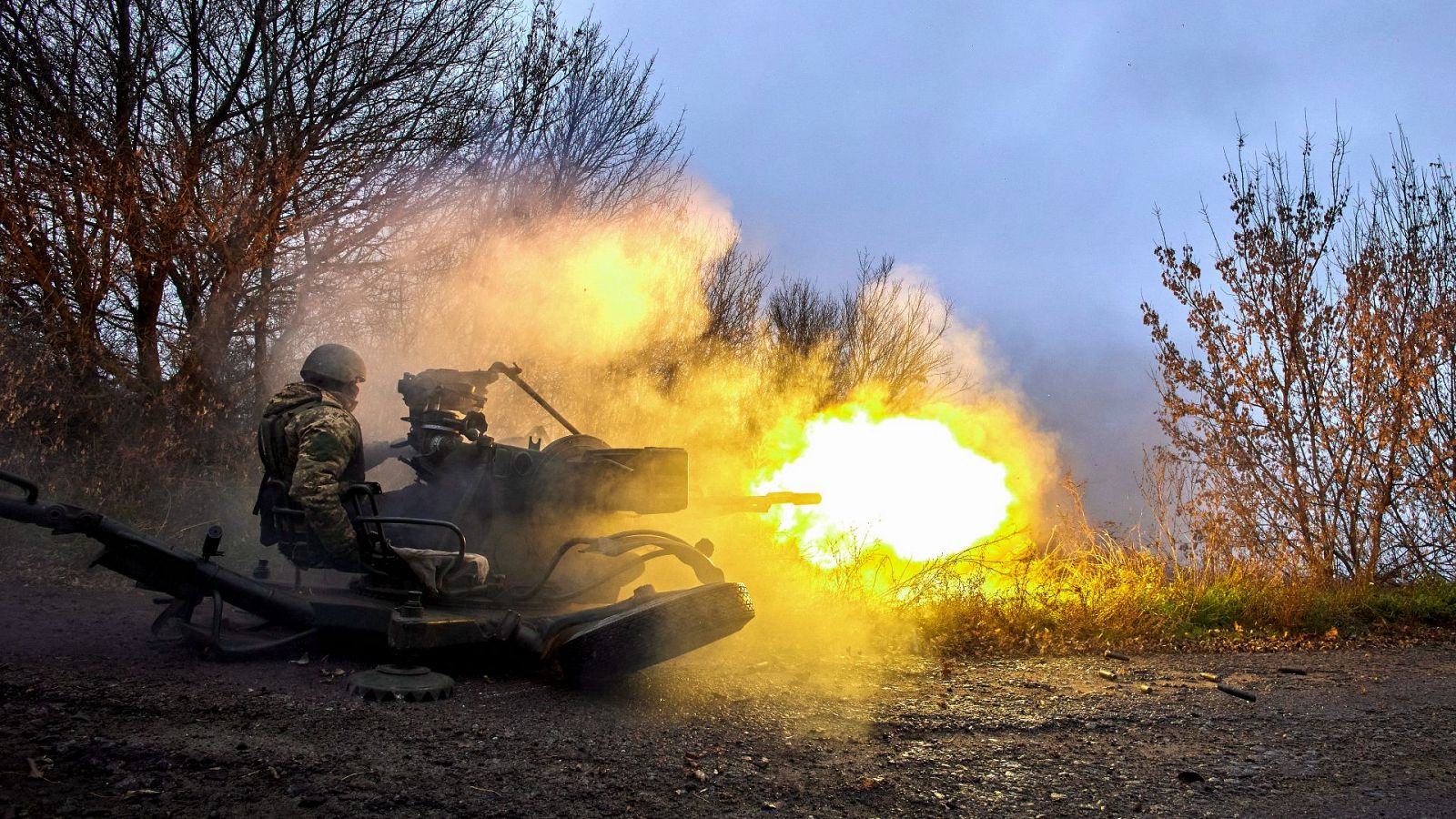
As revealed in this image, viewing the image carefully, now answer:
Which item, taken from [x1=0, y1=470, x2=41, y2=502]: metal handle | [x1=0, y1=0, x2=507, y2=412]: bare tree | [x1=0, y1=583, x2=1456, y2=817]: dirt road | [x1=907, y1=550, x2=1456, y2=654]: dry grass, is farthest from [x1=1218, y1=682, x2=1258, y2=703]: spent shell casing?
[x1=0, y1=0, x2=507, y2=412]: bare tree

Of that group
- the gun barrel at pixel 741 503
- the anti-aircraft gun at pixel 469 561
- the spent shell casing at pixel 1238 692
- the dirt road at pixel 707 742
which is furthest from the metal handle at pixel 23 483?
the spent shell casing at pixel 1238 692

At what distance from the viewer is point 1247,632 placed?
8906mm

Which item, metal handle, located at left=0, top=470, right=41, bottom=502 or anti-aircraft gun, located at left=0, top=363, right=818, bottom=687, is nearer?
metal handle, located at left=0, top=470, right=41, bottom=502

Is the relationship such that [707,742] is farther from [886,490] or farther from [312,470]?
[886,490]

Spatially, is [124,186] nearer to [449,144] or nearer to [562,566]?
[449,144]

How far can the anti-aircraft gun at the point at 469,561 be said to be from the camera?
5414 mm

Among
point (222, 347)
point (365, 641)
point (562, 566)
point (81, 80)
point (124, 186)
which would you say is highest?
point (81, 80)

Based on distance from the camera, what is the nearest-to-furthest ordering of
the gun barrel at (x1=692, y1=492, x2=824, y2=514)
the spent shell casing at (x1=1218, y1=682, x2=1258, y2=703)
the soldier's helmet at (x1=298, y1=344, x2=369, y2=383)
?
the spent shell casing at (x1=1218, y1=682, x2=1258, y2=703) → the soldier's helmet at (x1=298, y1=344, x2=369, y2=383) → the gun barrel at (x1=692, y1=492, x2=824, y2=514)

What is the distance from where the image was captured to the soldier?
5.82m

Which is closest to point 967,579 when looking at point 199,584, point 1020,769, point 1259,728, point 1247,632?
point 1247,632

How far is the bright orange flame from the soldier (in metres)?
5.09

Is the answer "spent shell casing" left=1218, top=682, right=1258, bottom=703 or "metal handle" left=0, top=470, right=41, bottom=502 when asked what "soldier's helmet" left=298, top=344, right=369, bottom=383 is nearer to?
"metal handle" left=0, top=470, right=41, bottom=502

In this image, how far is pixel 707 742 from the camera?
190 inches

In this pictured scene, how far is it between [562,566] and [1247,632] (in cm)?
643
